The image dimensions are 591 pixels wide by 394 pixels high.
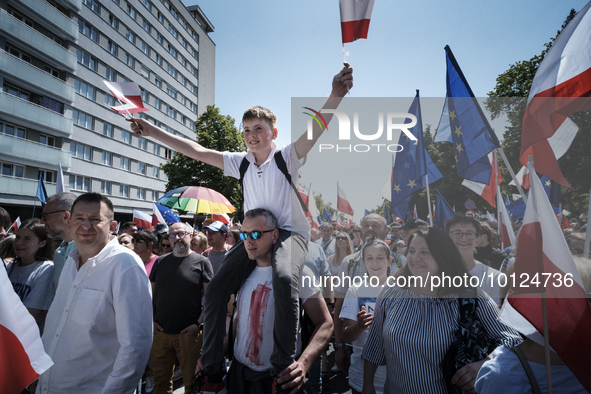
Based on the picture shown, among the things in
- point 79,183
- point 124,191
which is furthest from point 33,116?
point 124,191

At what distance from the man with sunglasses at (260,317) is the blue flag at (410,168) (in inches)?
46.7

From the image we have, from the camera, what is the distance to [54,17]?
1004 inches

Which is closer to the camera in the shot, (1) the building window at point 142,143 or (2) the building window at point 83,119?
(2) the building window at point 83,119

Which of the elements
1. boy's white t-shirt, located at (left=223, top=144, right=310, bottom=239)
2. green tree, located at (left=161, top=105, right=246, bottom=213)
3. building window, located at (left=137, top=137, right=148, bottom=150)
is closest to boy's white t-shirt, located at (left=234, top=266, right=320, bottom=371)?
boy's white t-shirt, located at (left=223, top=144, right=310, bottom=239)

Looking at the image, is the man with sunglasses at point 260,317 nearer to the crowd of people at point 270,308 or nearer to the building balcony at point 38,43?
the crowd of people at point 270,308

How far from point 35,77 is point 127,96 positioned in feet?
87.3

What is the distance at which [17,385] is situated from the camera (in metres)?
Answer: 1.60

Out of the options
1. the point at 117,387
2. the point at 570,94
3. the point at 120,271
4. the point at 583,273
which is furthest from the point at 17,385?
the point at 570,94

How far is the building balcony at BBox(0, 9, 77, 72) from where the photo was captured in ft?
71.3

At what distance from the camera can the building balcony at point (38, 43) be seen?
21719 millimetres

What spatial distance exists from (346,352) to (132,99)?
128 inches

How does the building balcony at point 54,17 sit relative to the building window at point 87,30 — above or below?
below

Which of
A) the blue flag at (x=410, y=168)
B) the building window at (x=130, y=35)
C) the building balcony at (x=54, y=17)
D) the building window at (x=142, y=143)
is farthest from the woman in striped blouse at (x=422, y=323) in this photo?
the building window at (x=130, y=35)

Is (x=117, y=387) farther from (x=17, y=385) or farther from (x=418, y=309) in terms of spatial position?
(x=418, y=309)
